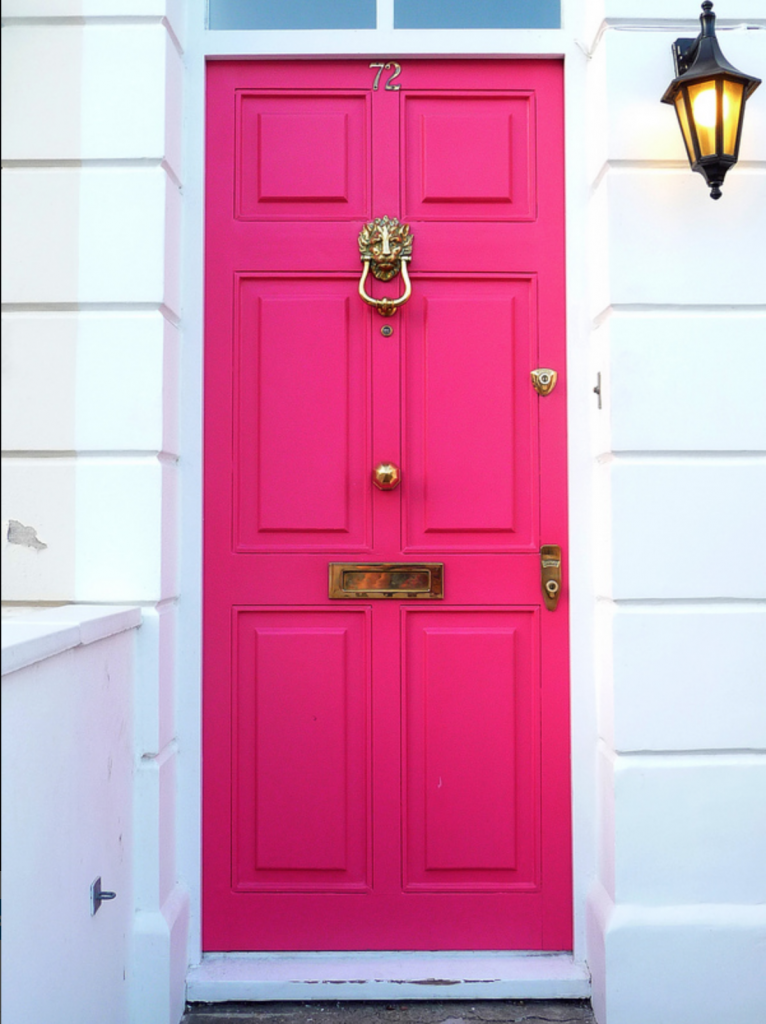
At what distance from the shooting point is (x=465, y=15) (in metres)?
2.52

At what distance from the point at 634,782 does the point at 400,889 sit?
74 cm

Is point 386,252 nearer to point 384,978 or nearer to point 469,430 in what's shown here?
point 469,430

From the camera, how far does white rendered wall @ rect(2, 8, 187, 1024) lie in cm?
225

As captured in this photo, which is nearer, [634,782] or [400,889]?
[634,782]

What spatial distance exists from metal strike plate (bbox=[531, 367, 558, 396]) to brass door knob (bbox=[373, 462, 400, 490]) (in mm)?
480

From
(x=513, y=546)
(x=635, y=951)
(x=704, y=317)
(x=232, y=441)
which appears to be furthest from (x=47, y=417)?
(x=635, y=951)

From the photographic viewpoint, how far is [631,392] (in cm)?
229

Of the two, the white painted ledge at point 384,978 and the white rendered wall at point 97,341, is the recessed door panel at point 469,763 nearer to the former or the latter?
the white painted ledge at point 384,978

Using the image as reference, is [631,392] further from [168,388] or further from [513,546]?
[168,388]

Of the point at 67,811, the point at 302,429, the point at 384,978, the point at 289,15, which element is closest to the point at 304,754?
the point at 384,978

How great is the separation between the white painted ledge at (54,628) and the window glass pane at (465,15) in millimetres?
1856

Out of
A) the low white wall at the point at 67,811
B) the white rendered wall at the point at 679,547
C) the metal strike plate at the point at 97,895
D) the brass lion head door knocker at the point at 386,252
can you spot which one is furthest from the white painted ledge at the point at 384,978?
the brass lion head door knocker at the point at 386,252

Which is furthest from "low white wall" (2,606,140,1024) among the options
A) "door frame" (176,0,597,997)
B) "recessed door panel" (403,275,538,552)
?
"recessed door panel" (403,275,538,552)

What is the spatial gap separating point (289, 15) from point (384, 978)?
274 cm
